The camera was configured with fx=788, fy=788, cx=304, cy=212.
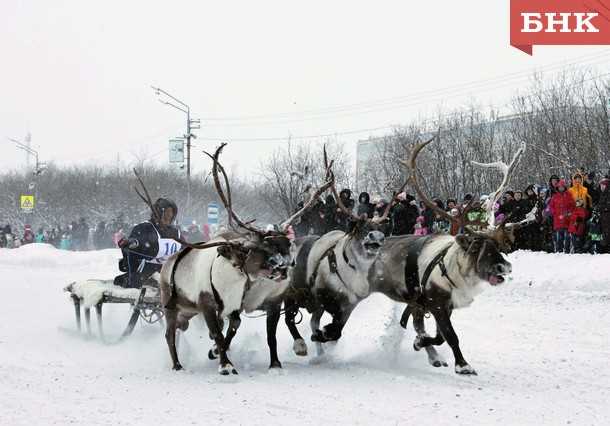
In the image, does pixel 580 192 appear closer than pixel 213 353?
No

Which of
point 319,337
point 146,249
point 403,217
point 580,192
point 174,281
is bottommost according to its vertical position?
point 319,337

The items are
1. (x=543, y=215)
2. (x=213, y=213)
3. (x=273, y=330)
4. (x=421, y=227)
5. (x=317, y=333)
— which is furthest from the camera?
(x=213, y=213)

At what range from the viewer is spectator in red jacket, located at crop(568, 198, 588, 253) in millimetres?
16031

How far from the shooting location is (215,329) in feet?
26.6

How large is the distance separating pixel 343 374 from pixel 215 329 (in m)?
1.42

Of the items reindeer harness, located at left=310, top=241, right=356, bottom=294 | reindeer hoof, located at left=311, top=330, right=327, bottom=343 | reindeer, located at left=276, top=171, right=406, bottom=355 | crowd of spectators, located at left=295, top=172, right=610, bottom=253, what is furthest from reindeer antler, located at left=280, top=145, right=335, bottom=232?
crowd of spectators, located at left=295, top=172, right=610, bottom=253

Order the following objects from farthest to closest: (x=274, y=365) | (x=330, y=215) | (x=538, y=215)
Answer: (x=538, y=215) → (x=330, y=215) → (x=274, y=365)

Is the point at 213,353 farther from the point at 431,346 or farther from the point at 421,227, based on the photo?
the point at 421,227

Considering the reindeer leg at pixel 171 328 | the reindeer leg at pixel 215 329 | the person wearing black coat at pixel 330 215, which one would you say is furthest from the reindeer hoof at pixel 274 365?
the person wearing black coat at pixel 330 215

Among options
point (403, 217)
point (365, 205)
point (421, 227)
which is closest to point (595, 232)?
point (421, 227)

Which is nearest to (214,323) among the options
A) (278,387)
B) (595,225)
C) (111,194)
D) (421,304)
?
(278,387)

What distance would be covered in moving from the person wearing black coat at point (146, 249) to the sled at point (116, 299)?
Result: 0.26 meters

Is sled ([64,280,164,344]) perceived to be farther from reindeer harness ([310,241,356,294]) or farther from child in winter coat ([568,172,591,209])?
child in winter coat ([568,172,591,209])

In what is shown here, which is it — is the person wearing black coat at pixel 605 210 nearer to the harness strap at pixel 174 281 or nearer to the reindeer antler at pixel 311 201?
the reindeer antler at pixel 311 201
